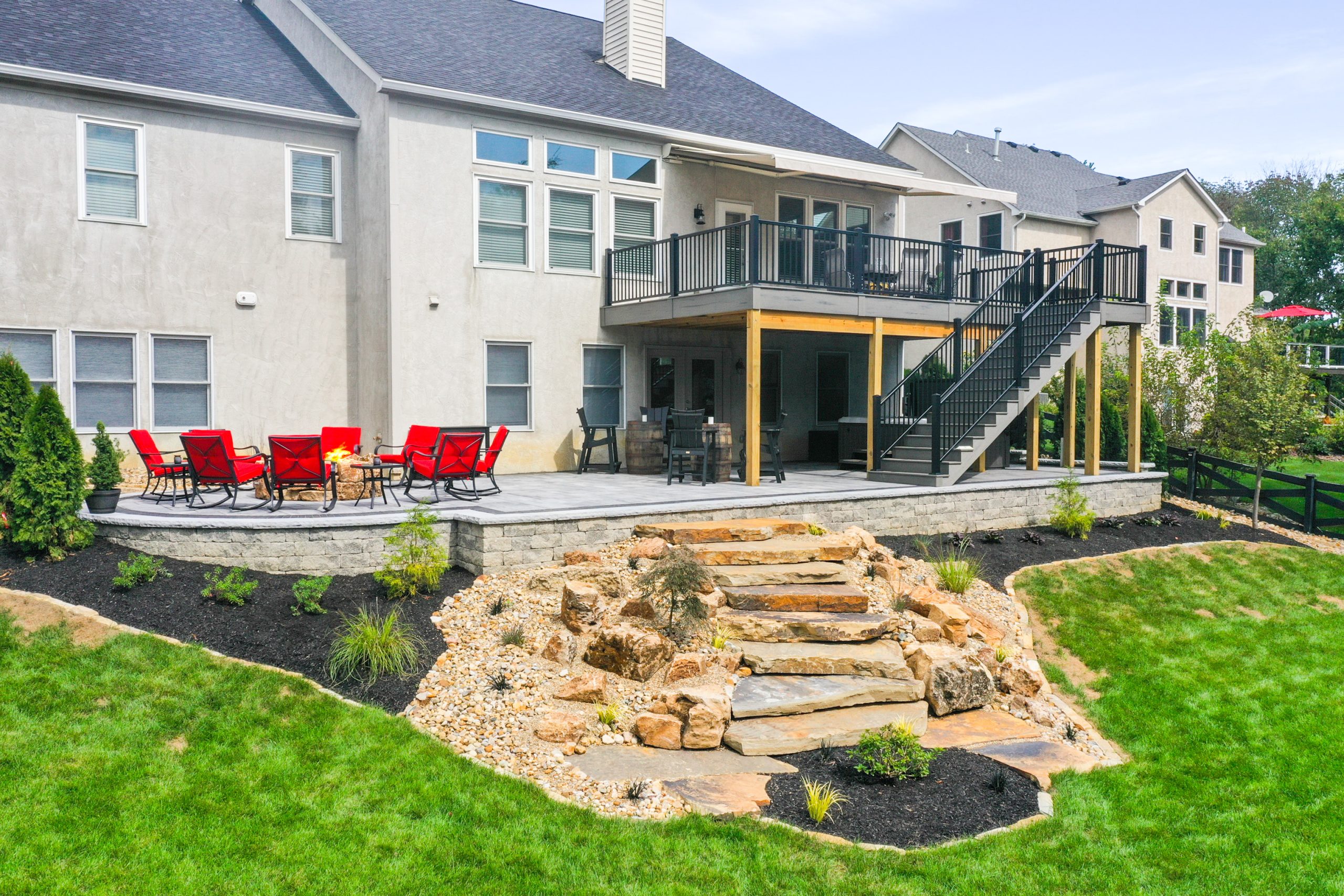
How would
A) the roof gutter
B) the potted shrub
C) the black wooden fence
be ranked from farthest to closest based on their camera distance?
the black wooden fence < the roof gutter < the potted shrub

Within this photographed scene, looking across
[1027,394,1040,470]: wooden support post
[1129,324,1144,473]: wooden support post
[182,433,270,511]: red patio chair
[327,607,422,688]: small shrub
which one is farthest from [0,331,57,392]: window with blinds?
[1129,324,1144,473]: wooden support post

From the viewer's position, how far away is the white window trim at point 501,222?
14281 millimetres

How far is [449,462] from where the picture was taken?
1065 cm

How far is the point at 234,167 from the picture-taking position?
13422 mm

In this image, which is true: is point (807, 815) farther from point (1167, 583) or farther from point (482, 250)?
point (482, 250)

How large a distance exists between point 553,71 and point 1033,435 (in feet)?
33.3

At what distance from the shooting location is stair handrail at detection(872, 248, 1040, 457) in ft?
47.6

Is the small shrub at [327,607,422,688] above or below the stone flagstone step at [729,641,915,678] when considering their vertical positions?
above


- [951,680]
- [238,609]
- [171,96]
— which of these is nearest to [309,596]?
[238,609]

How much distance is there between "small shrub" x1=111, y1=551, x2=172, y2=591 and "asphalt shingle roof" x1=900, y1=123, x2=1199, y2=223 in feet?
84.2

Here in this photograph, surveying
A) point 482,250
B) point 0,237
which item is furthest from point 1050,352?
point 0,237

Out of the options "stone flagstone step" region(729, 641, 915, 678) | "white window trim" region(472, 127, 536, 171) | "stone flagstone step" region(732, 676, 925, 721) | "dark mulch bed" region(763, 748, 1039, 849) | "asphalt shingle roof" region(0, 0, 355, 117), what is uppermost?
"asphalt shingle roof" region(0, 0, 355, 117)

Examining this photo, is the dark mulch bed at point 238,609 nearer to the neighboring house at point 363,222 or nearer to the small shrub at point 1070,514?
the neighboring house at point 363,222

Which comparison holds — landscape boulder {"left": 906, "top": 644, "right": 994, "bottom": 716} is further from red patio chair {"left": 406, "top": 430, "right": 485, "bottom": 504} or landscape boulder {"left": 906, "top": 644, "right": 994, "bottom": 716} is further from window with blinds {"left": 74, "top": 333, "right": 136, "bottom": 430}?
window with blinds {"left": 74, "top": 333, "right": 136, "bottom": 430}
